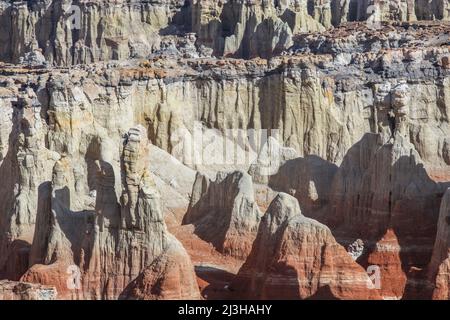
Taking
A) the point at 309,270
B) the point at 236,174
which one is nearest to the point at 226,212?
the point at 236,174

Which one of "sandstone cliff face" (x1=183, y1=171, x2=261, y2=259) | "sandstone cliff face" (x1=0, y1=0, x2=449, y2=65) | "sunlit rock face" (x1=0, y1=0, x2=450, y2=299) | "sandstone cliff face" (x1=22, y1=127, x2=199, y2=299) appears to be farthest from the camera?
"sandstone cliff face" (x1=0, y1=0, x2=449, y2=65)

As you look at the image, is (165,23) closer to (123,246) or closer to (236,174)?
(236,174)

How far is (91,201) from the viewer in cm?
5231

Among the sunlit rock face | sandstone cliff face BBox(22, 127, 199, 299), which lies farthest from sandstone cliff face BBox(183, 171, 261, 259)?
sandstone cliff face BBox(22, 127, 199, 299)

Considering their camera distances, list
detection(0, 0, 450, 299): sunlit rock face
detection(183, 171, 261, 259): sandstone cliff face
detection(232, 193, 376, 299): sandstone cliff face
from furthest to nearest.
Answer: detection(183, 171, 261, 259): sandstone cliff face, detection(0, 0, 450, 299): sunlit rock face, detection(232, 193, 376, 299): sandstone cliff face

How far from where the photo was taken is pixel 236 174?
183ft

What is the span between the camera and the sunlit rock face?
4506 cm

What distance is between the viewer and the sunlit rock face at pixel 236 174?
45.1m

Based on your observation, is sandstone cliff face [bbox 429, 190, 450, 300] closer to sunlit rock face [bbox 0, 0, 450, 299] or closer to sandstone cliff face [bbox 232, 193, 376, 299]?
sunlit rock face [bbox 0, 0, 450, 299]

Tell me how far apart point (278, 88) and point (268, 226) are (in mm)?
25926

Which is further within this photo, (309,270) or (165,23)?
(165,23)

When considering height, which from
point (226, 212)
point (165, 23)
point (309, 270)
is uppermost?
point (165, 23)

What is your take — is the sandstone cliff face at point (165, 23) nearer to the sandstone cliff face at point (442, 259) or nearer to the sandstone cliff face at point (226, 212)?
the sandstone cliff face at point (226, 212)

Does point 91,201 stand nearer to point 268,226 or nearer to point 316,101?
point 268,226
